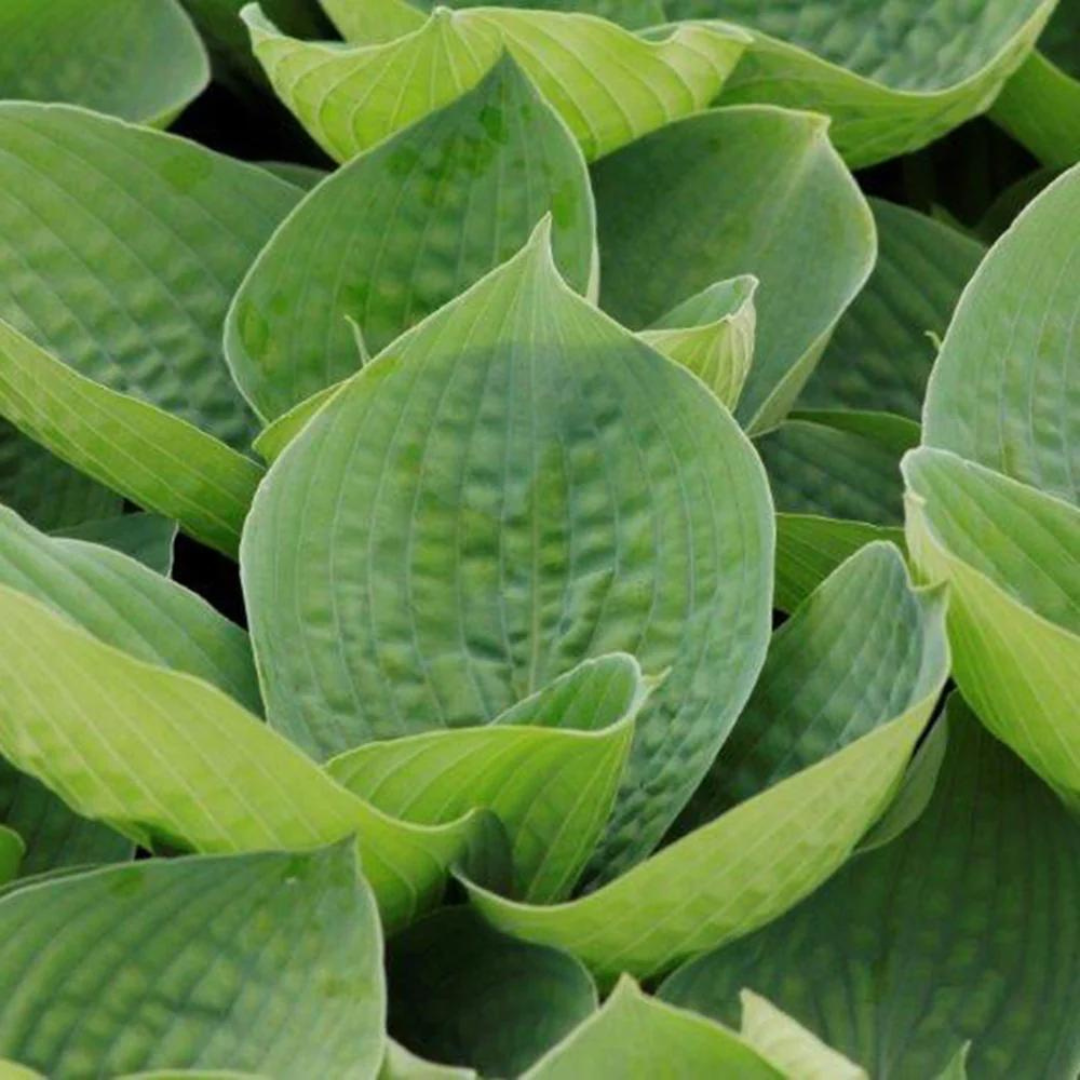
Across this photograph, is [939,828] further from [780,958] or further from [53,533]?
[53,533]

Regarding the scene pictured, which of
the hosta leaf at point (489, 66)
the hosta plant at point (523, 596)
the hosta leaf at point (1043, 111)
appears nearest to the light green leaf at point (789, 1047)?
the hosta plant at point (523, 596)

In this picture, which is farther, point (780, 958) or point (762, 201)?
point (762, 201)

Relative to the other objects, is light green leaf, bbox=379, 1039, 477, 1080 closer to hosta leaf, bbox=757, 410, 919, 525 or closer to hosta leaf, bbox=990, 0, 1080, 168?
hosta leaf, bbox=757, 410, 919, 525

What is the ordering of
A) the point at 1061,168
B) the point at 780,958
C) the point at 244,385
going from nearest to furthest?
the point at 780,958
the point at 244,385
the point at 1061,168

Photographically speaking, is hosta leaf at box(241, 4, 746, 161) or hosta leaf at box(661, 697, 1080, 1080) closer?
hosta leaf at box(661, 697, 1080, 1080)

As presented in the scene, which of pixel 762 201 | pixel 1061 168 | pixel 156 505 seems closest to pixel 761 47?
pixel 762 201

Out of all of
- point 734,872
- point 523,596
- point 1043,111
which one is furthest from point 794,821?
point 1043,111

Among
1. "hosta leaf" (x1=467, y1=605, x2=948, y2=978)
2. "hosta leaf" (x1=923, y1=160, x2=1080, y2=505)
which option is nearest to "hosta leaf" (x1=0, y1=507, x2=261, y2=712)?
"hosta leaf" (x1=467, y1=605, x2=948, y2=978)
